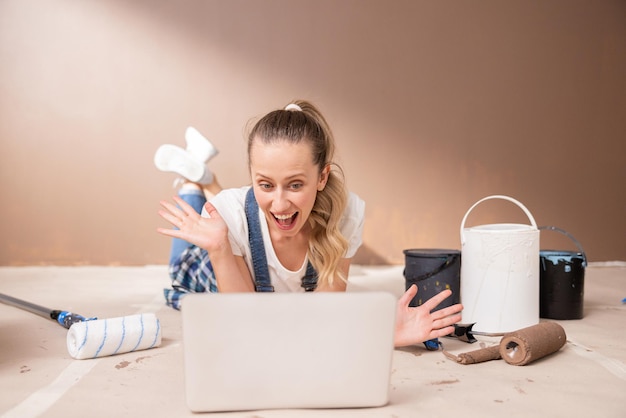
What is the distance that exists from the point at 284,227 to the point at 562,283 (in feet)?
3.19

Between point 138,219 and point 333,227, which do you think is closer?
point 333,227

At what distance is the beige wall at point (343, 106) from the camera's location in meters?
3.25

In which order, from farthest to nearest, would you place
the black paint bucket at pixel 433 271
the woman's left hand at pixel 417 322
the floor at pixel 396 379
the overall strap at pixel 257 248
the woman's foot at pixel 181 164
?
the woman's foot at pixel 181 164 < the black paint bucket at pixel 433 271 < the overall strap at pixel 257 248 < the woman's left hand at pixel 417 322 < the floor at pixel 396 379

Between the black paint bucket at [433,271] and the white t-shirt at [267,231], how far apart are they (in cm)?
21

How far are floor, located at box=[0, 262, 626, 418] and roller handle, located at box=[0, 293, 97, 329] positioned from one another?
0.02 m

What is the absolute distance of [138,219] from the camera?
130 inches

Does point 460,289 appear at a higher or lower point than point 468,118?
lower

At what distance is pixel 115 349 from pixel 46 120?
7.13ft

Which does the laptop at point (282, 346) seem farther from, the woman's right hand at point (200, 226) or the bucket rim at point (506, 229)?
the bucket rim at point (506, 229)

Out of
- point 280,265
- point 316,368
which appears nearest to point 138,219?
point 280,265

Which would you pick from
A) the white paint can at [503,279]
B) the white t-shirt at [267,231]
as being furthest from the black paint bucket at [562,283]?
the white t-shirt at [267,231]

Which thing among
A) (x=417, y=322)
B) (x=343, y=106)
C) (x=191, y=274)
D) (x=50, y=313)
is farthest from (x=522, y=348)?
(x=343, y=106)

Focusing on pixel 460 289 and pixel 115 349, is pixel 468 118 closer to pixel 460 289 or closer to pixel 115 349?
pixel 460 289

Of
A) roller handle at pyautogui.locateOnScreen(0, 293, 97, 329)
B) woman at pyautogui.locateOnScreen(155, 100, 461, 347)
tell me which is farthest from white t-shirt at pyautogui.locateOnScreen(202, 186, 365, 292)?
roller handle at pyautogui.locateOnScreen(0, 293, 97, 329)
